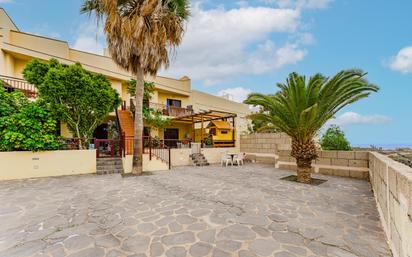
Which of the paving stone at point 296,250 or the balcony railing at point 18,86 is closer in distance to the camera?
the paving stone at point 296,250

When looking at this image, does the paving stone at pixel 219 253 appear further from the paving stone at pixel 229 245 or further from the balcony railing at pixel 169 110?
the balcony railing at pixel 169 110

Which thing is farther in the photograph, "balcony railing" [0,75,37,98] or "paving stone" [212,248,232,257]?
"balcony railing" [0,75,37,98]

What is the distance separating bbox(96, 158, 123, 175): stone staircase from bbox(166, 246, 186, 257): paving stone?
8.43 m

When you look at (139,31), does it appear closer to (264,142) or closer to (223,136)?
(223,136)

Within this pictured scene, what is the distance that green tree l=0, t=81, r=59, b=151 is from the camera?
8586mm

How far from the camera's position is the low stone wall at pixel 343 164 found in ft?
29.3

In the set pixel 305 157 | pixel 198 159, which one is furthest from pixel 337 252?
pixel 198 159

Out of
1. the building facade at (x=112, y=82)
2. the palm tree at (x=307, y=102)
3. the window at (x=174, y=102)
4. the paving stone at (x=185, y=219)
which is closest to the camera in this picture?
the paving stone at (x=185, y=219)

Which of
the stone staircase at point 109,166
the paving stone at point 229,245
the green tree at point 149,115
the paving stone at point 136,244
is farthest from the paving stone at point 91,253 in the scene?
the green tree at point 149,115

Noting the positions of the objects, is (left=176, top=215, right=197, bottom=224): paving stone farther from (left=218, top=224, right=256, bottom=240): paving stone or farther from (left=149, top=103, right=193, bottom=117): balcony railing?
(left=149, top=103, right=193, bottom=117): balcony railing

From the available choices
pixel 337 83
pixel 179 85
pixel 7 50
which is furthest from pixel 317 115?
pixel 7 50

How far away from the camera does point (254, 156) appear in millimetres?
16281

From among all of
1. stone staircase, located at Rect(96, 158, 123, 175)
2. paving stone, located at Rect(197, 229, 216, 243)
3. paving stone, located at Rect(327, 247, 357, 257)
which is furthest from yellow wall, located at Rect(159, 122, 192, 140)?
paving stone, located at Rect(327, 247, 357, 257)

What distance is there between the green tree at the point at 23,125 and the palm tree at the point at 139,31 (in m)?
4.14
